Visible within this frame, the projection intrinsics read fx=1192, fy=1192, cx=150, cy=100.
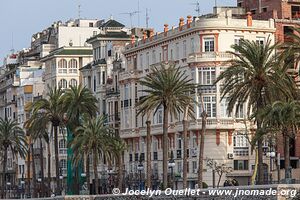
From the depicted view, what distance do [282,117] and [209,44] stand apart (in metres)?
33.7

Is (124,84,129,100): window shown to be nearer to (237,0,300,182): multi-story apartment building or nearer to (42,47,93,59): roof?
(237,0,300,182): multi-story apartment building

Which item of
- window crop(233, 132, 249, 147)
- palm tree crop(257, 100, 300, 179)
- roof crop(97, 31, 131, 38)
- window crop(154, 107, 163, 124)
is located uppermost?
roof crop(97, 31, 131, 38)

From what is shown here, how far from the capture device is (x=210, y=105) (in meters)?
124

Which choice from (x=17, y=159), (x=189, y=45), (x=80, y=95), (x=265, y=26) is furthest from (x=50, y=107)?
(x=17, y=159)

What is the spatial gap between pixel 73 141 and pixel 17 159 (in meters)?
69.4

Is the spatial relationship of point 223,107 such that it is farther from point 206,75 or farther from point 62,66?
point 62,66

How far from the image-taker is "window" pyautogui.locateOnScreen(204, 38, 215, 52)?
4929 inches

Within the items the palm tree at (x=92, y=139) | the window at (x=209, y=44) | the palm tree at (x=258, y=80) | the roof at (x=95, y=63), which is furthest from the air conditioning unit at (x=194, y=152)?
the roof at (x=95, y=63)

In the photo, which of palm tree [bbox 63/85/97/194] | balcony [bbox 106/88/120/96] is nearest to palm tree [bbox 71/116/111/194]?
palm tree [bbox 63/85/97/194]

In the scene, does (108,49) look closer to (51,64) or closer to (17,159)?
(51,64)

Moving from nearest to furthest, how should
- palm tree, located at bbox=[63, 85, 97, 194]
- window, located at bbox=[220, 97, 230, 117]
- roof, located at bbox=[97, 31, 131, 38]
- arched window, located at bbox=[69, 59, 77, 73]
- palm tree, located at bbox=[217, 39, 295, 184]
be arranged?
1. palm tree, located at bbox=[217, 39, 295, 184]
2. window, located at bbox=[220, 97, 230, 117]
3. palm tree, located at bbox=[63, 85, 97, 194]
4. roof, located at bbox=[97, 31, 131, 38]
5. arched window, located at bbox=[69, 59, 77, 73]

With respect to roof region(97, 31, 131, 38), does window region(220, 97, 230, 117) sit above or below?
below

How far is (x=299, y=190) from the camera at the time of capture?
210ft

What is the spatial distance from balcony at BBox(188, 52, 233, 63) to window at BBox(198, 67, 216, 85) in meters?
0.96
